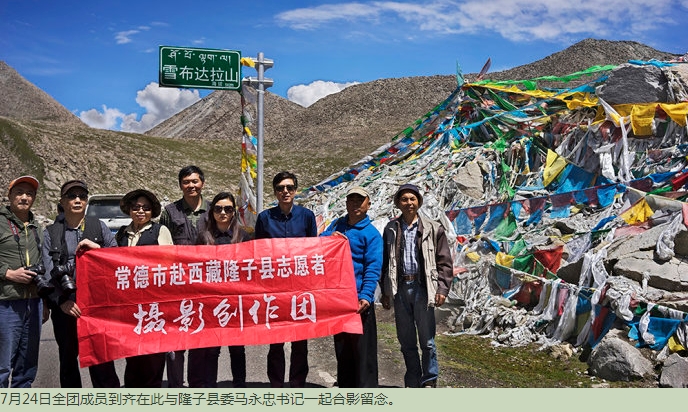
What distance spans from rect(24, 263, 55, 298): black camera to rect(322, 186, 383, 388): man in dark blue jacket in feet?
7.36

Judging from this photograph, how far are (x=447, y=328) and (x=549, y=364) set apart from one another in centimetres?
218

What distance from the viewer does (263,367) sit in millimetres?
6570

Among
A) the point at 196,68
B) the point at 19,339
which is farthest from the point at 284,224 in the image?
the point at 196,68

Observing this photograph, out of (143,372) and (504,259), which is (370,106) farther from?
(143,372)

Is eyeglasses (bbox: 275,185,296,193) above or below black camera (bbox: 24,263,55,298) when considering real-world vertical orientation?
above

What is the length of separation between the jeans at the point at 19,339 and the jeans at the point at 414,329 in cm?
288

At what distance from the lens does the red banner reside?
505cm

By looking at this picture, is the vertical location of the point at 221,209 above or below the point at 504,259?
above

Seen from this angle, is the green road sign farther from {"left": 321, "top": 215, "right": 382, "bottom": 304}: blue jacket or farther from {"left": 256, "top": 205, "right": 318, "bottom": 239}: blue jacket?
{"left": 321, "top": 215, "right": 382, "bottom": 304}: blue jacket

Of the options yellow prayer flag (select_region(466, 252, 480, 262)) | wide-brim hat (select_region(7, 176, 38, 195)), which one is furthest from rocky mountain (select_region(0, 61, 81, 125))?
wide-brim hat (select_region(7, 176, 38, 195))

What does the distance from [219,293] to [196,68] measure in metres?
5.54

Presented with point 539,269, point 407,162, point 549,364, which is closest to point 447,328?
point 539,269

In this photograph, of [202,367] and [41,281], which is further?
[202,367]

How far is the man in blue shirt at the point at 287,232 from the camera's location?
17.3 ft
